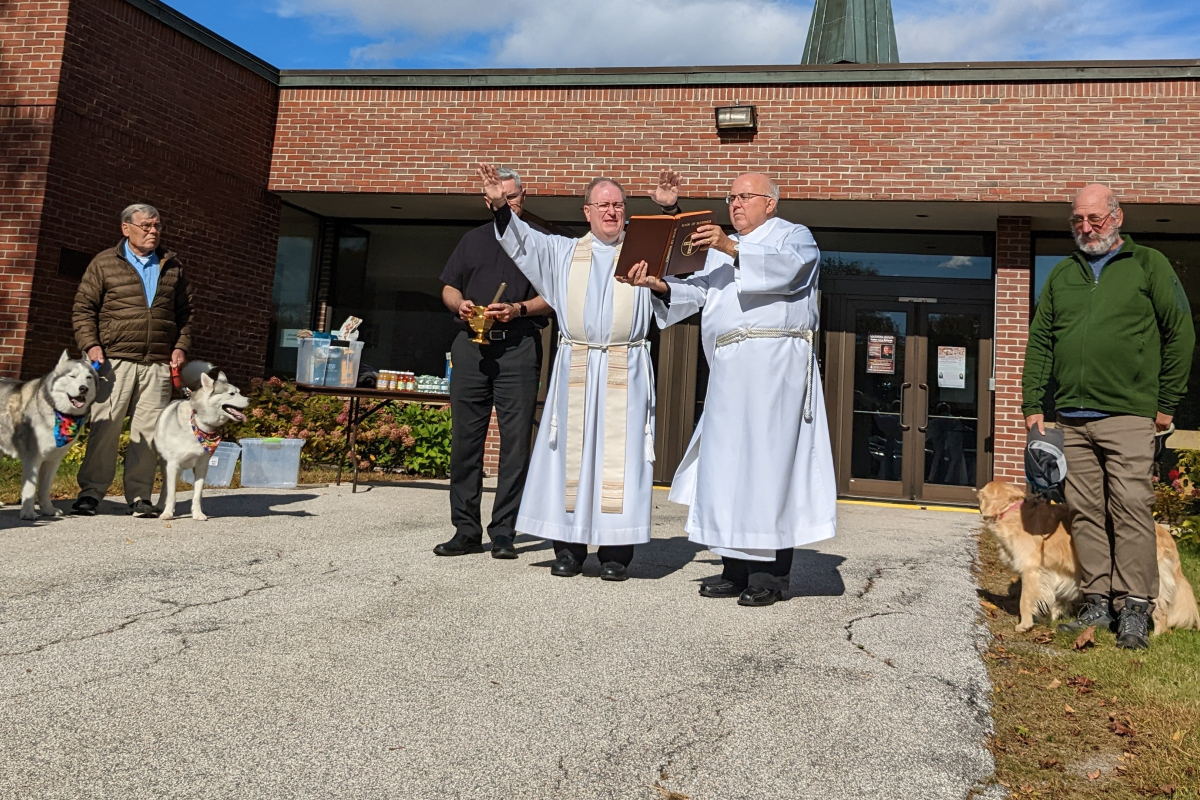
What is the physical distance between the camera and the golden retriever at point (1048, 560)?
14.9 feet

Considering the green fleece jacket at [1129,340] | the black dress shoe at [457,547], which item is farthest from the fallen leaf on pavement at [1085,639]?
the black dress shoe at [457,547]

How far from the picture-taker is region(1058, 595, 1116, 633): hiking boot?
4.51m

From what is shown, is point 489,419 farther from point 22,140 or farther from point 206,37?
point 206,37

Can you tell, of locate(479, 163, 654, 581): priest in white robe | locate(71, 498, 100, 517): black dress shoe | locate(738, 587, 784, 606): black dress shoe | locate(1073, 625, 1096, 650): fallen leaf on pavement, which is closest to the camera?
locate(1073, 625, 1096, 650): fallen leaf on pavement

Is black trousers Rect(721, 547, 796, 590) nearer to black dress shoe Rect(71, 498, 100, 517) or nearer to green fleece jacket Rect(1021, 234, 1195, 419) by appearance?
green fleece jacket Rect(1021, 234, 1195, 419)

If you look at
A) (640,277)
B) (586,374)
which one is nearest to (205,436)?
(586,374)

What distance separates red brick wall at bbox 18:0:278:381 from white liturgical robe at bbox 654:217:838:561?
7.31 meters

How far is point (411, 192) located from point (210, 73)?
2.56m

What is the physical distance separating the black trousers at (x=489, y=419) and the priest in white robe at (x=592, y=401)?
12.2 inches

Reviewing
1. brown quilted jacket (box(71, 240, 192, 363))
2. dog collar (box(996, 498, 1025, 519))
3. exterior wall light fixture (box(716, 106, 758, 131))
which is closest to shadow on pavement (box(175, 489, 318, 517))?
brown quilted jacket (box(71, 240, 192, 363))

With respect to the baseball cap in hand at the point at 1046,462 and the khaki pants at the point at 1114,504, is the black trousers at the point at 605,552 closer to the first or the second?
the baseball cap in hand at the point at 1046,462

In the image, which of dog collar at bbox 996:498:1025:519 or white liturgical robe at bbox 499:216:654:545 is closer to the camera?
dog collar at bbox 996:498:1025:519

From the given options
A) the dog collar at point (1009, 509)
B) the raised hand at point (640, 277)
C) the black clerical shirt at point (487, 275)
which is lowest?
the dog collar at point (1009, 509)

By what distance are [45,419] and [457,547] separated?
2930 mm
